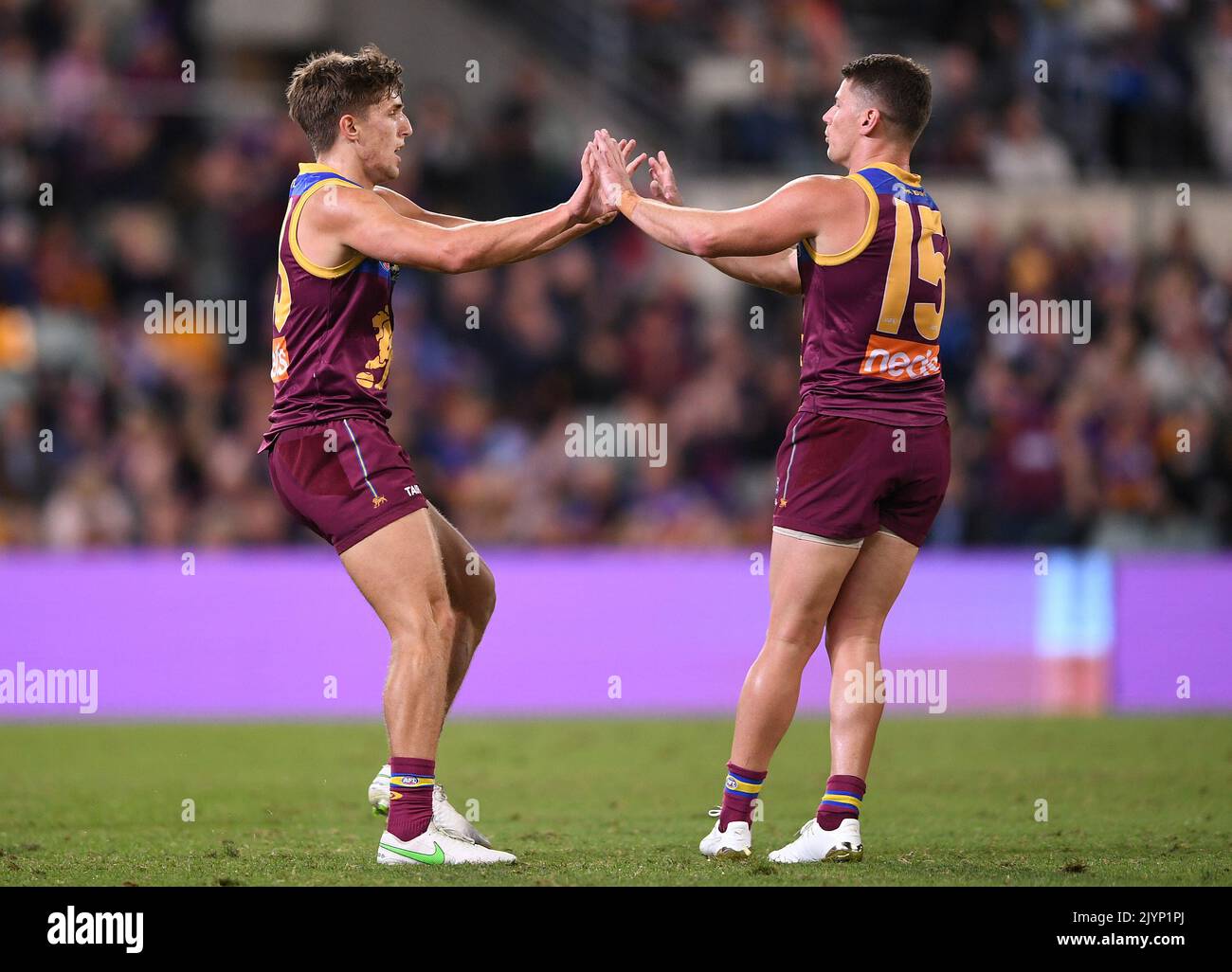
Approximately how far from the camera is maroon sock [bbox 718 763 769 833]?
6.00 meters

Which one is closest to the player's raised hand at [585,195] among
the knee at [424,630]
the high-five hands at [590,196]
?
the high-five hands at [590,196]

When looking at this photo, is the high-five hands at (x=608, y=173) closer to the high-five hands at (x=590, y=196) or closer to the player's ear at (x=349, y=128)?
the high-five hands at (x=590, y=196)

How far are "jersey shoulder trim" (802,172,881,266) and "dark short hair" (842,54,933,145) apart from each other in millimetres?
271

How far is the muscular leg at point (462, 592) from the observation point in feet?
20.0

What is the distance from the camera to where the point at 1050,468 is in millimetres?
13242

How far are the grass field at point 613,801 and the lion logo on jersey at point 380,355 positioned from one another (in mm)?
1623

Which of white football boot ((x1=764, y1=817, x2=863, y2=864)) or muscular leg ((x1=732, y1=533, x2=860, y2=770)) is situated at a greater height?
muscular leg ((x1=732, y1=533, x2=860, y2=770))

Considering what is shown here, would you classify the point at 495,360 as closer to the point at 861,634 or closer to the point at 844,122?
the point at 844,122

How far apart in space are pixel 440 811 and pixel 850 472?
1.85 meters

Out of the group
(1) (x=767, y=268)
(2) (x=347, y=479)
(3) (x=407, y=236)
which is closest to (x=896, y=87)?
(1) (x=767, y=268)

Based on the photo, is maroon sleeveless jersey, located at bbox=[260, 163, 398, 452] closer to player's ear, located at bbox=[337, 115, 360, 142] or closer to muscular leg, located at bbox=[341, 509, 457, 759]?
player's ear, located at bbox=[337, 115, 360, 142]

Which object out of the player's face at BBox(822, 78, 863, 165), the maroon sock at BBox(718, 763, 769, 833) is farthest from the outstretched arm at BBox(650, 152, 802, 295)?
the maroon sock at BBox(718, 763, 769, 833)

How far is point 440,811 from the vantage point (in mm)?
6105
